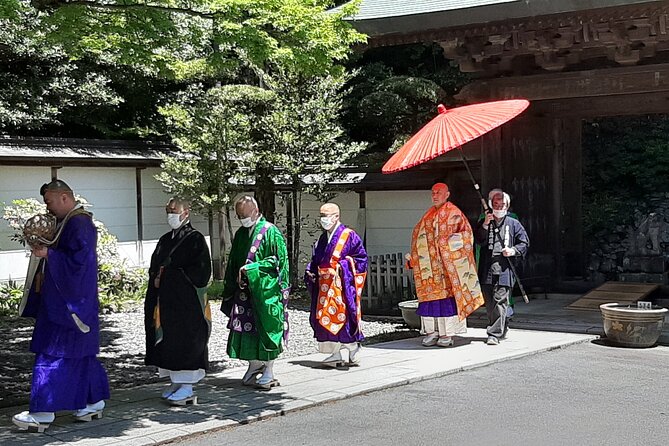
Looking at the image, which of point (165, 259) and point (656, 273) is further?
point (656, 273)

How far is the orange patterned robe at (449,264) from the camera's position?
8.77 meters

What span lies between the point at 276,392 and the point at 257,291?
3.00 ft

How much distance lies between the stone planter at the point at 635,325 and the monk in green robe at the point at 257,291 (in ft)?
13.0

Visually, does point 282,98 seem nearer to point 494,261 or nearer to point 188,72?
point 188,72

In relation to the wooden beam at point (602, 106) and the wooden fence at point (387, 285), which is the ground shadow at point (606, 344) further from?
the wooden beam at point (602, 106)

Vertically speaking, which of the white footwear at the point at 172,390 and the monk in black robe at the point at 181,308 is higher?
the monk in black robe at the point at 181,308

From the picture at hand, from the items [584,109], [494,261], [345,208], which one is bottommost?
[494,261]

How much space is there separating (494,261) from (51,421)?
522cm

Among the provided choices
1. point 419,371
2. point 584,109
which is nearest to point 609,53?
point 584,109

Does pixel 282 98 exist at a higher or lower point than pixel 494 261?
higher

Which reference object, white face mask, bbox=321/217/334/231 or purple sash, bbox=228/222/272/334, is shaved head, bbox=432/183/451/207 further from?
purple sash, bbox=228/222/272/334

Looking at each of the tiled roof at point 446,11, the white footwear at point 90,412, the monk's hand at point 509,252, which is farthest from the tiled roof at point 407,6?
the white footwear at point 90,412

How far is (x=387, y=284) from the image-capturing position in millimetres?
11898

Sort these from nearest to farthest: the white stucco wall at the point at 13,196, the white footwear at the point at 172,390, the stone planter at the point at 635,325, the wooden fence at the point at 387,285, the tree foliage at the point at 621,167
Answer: the white footwear at the point at 172,390 → the stone planter at the point at 635,325 → the wooden fence at the point at 387,285 → the white stucco wall at the point at 13,196 → the tree foliage at the point at 621,167
